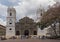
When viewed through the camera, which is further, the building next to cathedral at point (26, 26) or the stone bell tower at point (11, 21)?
the building next to cathedral at point (26, 26)

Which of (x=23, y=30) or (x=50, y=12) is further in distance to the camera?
(x=23, y=30)

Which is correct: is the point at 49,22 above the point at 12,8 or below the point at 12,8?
below

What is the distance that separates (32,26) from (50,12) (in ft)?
111

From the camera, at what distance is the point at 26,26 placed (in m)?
67.8

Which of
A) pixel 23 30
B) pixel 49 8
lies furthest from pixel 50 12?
pixel 23 30

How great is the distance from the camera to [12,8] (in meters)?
66.3

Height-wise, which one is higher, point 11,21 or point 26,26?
point 11,21

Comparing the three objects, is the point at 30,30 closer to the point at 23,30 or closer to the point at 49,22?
the point at 23,30

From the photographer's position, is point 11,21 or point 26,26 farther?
point 26,26

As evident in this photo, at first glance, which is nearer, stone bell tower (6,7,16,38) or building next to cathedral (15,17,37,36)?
stone bell tower (6,7,16,38)

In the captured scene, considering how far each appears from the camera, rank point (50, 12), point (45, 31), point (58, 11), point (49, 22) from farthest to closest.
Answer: point (45, 31) → point (49, 22) → point (50, 12) → point (58, 11)

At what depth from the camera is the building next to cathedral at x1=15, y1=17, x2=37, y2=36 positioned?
67000mm

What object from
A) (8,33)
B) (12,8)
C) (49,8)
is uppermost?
(12,8)

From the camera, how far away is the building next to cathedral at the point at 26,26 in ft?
220
